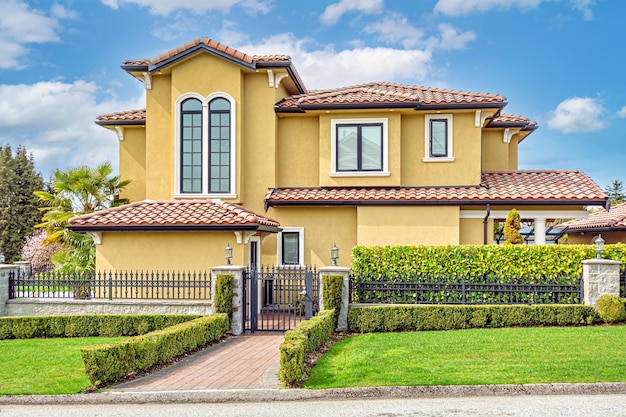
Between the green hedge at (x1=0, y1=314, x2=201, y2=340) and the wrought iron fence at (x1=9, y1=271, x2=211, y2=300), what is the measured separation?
3.03 ft

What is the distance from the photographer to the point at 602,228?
22094 mm

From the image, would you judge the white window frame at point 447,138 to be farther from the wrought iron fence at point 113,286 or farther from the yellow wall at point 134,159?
the yellow wall at point 134,159

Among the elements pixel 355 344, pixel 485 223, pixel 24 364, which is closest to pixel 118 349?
pixel 24 364

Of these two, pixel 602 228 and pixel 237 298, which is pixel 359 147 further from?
pixel 602 228

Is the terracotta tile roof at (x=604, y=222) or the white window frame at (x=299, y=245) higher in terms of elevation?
the terracotta tile roof at (x=604, y=222)

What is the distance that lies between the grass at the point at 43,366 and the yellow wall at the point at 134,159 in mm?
8445

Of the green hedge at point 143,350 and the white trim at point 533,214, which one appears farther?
the white trim at point 533,214

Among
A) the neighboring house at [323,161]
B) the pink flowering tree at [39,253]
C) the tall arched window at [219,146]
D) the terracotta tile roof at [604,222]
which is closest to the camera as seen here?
the neighboring house at [323,161]

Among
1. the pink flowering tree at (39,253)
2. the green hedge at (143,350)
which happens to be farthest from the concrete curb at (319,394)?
the pink flowering tree at (39,253)

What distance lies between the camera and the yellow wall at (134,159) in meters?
22.9

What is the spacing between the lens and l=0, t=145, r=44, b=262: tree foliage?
49.0 meters

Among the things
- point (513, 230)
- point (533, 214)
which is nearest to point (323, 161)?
point (513, 230)

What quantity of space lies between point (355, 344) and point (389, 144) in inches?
350

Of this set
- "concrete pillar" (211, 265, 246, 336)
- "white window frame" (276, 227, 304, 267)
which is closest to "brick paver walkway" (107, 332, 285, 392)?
"concrete pillar" (211, 265, 246, 336)
